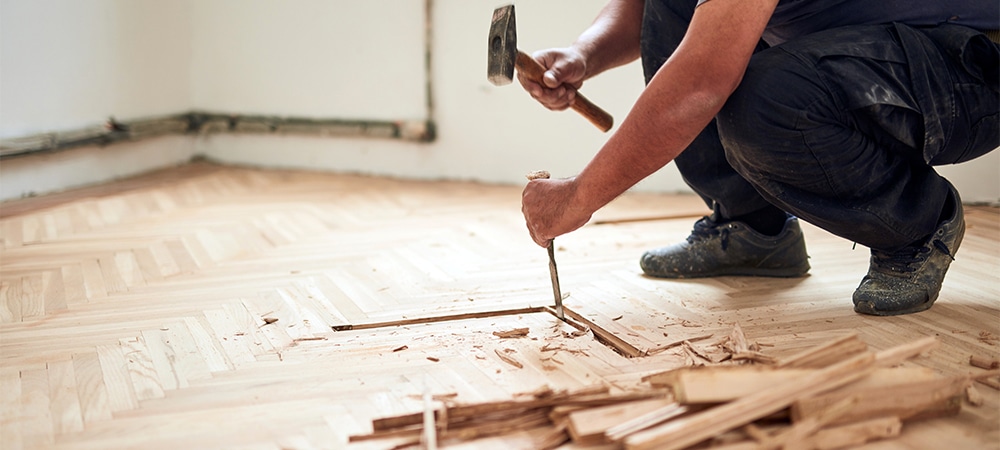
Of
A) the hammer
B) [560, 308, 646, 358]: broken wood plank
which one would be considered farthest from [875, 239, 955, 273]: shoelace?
the hammer

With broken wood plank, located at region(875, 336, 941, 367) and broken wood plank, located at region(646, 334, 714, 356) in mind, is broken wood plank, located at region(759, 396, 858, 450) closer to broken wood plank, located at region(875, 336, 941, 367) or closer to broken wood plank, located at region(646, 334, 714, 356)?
broken wood plank, located at region(875, 336, 941, 367)

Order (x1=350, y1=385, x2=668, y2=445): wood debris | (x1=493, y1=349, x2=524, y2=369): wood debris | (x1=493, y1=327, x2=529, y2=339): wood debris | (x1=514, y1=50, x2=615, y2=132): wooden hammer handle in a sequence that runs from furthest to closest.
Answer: (x1=514, y1=50, x2=615, y2=132): wooden hammer handle < (x1=493, y1=327, x2=529, y2=339): wood debris < (x1=493, y1=349, x2=524, y2=369): wood debris < (x1=350, y1=385, x2=668, y2=445): wood debris

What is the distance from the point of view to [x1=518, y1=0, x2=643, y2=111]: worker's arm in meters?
1.82

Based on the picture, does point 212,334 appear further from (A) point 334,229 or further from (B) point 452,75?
(B) point 452,75

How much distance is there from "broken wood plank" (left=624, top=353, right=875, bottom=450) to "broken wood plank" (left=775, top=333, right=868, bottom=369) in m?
0.03

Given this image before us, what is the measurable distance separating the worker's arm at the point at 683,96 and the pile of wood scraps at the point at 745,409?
37 cm

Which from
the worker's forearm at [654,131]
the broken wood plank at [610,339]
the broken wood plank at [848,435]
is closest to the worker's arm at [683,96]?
the worker's forearm at [654,131]

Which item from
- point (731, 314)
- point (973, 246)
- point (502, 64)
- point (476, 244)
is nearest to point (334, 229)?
point (476, 244)

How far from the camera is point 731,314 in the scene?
174 cm

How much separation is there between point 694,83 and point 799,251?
0.77 metres

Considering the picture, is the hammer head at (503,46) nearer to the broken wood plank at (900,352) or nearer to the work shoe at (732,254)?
the work shoe at (732,254)

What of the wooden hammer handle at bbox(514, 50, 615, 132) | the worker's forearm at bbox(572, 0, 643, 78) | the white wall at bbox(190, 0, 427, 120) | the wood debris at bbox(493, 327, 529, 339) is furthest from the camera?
the white wall at bbox(190, 0, 427, 120)

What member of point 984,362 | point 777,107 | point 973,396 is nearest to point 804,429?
point 973,396

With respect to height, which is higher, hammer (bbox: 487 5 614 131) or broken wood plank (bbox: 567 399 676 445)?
hammer (bbox: 487 5 614 131)
